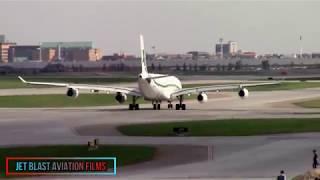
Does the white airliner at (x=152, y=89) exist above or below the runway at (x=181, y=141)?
above

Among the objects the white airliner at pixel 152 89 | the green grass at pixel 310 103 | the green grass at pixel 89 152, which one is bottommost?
the green grass at pixel 310 103

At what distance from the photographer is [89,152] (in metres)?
48.3

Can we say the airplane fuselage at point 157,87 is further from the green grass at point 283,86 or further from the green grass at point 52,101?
the green grass at point 283,86

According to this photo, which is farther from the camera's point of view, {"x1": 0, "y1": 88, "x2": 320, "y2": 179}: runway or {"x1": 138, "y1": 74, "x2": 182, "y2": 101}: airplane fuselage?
{"x1": 138, "y1": 74, "x2": 182, "y2": 101}: airplane fuselage

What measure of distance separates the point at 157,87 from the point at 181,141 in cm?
3657

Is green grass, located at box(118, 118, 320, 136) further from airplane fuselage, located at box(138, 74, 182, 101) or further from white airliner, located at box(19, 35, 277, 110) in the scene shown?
white airliner, located at box(19, 35, 277, 110)

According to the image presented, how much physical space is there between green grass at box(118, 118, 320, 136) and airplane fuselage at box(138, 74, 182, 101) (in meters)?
20.3

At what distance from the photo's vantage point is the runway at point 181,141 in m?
40.8

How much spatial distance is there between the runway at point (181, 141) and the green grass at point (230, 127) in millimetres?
2464

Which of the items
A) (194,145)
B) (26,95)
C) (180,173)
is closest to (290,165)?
(180,173)

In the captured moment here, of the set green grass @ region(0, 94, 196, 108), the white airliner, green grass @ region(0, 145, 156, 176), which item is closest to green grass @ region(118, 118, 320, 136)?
green grass @ region(0, 145, 156, 176)

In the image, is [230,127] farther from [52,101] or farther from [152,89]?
[52,101]

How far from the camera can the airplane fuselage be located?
90.2 metres

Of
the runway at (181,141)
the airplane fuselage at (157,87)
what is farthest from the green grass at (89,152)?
the airplane fuselage at (157,87)
